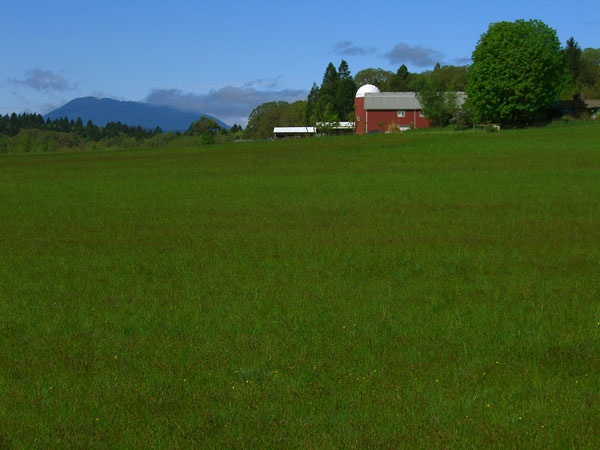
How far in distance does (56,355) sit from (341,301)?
4803mm

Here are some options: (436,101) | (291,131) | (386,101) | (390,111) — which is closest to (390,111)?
(390,111)

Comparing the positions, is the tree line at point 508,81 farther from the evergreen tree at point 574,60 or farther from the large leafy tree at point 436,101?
the evergreen tree at point 574,60

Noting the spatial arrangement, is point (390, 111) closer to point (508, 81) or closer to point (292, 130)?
point (508, 81)

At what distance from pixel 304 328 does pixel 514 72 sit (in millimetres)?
95782

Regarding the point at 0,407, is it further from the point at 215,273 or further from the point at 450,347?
the point at 215,273

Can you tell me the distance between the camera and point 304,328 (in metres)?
10.9

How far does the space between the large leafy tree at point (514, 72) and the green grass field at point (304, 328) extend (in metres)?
77.1

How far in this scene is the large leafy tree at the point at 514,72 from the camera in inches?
3915

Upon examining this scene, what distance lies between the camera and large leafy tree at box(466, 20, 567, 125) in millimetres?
99438

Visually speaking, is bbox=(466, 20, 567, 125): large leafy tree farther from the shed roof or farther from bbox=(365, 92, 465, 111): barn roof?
the shed roof

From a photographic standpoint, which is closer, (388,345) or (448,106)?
(388,345)

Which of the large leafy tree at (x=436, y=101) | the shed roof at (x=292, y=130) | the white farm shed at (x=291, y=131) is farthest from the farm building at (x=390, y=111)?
the shed roof at (x=292, y=130)

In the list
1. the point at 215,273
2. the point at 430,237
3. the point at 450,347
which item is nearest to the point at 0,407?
the point at 450,347

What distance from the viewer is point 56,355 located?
980 centimetres
